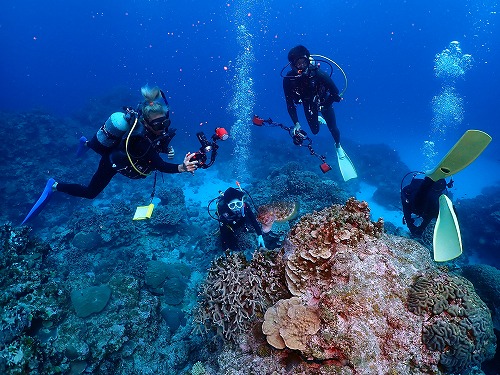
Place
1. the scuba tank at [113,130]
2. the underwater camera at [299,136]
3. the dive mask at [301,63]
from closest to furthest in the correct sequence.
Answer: the scuba tank at [113,130], the dive mask at [301,63], the underwater camera at [299,136]

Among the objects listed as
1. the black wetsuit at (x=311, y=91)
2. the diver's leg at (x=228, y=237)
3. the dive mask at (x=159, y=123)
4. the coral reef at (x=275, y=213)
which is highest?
the black wetsuit at (x=311, y=91)

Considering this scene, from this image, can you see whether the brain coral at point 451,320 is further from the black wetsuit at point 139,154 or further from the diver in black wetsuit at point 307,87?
the diver in black wetsuit at point 307,87

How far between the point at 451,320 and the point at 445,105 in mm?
101867

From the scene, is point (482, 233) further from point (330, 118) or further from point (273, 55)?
point (273, 55)

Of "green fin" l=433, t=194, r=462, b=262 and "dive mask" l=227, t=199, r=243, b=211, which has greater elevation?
"dive mask" l=227, t=199, r=243, b=211

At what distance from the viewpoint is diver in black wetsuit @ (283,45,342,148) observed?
7.95 meters

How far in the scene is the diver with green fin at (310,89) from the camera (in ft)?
26.2

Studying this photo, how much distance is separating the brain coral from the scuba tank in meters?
5.28

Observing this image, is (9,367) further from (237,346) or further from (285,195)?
(285,195)

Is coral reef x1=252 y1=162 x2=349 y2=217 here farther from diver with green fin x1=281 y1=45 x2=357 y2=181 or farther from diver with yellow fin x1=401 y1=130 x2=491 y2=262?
diver with yellow fin x1=401 y1=130 x2=491 y2=262

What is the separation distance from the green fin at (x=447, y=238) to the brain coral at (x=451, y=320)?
1.16ft

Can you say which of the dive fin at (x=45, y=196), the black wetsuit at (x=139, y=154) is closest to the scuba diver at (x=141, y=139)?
the black wetsuit at (x=139, y=154)

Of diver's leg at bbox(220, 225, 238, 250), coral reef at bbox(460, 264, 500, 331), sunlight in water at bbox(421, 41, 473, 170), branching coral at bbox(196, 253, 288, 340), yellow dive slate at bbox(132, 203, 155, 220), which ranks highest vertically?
sunlight in water at bbox(421, 41, 473, 170)

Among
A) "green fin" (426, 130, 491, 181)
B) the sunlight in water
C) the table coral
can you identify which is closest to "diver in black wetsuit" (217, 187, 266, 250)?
the table coral
